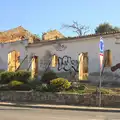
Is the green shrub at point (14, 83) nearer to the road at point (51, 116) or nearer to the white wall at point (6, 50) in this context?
the road at point (51, 116)

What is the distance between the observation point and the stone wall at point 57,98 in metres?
23.9

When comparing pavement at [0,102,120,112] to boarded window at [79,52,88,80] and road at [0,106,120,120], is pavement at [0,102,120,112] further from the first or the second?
boarded window at [79,52,88,80]

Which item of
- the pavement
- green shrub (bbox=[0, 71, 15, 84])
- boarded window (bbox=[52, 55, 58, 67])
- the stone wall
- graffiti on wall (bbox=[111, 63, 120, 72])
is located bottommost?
the pavement

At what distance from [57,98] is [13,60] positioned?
17009 mm

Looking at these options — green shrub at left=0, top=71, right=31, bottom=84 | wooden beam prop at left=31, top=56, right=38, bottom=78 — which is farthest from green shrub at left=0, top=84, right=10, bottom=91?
wooden beam prop at left=31, top=56, right=38, bottom=78

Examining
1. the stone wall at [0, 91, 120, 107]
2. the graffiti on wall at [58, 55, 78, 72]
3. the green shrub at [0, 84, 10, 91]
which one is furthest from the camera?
the graffiti on wall at [58, 55, 78, 72]

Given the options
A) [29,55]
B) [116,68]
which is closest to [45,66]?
[29,55]

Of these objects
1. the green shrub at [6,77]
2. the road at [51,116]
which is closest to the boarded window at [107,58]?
the green shrub at [6,77]

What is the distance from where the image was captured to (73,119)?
16.0 meters

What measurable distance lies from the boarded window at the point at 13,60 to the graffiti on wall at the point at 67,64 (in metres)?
7.27

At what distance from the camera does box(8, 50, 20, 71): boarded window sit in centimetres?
4091

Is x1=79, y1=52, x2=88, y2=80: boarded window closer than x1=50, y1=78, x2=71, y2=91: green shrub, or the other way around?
x1=50, y1=78, x2=71, y2=91: green shrub

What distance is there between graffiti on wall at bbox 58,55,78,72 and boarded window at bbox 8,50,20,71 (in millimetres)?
7270

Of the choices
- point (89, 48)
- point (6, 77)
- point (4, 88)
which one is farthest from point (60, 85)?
point (89, 48)
